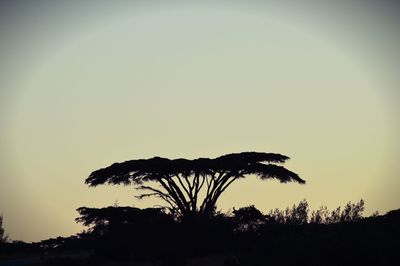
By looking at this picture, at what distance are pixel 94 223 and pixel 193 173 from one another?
7.70 m

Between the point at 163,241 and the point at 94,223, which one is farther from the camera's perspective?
the point at 94,223

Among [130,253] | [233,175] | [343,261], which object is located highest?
[233,175]

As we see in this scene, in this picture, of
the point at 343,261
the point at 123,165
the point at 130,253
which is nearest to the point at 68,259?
the point at 130,253

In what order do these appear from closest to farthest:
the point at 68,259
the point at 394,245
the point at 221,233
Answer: the point at 394,245 < the point at 68,259 < the point at 221,233

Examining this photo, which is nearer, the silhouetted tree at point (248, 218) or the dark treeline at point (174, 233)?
the dark treeline at point (174, 233)

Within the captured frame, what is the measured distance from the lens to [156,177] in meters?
52.4

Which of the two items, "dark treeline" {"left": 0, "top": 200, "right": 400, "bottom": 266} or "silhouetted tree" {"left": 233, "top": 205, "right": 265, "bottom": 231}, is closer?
"dark treeline" {"left": 0, "top": 200, "right": 400, "bottom": 266}

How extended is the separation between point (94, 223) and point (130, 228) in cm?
423

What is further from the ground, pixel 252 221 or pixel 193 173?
pixel 193 173

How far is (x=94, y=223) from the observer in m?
49.6

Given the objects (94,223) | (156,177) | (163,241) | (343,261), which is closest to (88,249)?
(94,223)

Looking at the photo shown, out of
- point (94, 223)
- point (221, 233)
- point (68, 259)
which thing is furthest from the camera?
point (94, 223)

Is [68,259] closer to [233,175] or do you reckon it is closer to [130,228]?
[130,228]

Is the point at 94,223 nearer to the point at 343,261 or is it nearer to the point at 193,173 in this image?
the point at 193,173
